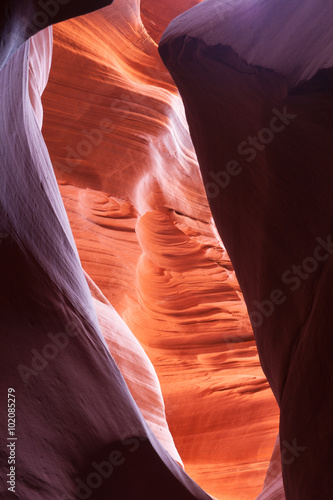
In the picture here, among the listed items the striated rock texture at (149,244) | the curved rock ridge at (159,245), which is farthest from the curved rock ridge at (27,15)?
the curved rock ridge at (159,245)

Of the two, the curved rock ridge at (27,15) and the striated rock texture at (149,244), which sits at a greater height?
the curved rock ridge at (27,15)

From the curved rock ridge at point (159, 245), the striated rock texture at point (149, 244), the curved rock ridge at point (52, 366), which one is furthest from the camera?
the curved rock ridge at point (159, 245)

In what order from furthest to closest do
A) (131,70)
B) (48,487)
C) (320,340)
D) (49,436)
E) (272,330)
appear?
(131,70) < (272,330) < (320,340) < (49,436) < (48,487)

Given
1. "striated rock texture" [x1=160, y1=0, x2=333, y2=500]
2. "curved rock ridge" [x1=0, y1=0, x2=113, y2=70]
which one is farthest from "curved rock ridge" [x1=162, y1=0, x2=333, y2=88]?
"curved rock ridge" [x1=0, y1=0, x2=113, y2=70]

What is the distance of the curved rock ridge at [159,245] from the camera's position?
8.09 meters

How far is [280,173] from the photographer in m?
2.84

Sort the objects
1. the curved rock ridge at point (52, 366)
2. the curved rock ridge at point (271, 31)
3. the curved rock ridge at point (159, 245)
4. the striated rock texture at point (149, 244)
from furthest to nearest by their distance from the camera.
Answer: the curved rock ridge at point (159, 245), the striated rock texture at point (149, 244), the curved rock ridge at point (271, 31), the curved rock ridge at point (52, 366)

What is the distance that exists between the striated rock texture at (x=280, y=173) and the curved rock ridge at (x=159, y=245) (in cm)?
459

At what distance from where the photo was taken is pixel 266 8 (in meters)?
3.05

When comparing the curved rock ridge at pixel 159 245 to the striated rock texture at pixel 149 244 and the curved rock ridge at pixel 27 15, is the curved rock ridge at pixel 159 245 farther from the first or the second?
the curved rock ridge at pixel 27 15

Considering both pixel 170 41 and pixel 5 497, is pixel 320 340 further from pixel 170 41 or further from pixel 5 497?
pixel 170 41

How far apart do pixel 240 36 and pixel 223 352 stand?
6653mm

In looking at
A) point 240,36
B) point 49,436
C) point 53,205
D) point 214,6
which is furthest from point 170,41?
point 49,436

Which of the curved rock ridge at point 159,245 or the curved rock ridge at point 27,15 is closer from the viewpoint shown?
the curved rock ridge at point 27,15
